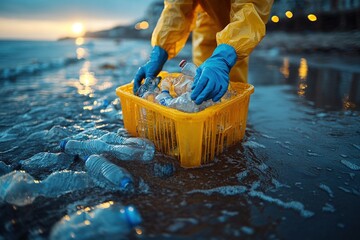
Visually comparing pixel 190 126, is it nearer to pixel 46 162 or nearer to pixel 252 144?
pixel 252 144

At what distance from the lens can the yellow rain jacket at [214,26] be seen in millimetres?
1958

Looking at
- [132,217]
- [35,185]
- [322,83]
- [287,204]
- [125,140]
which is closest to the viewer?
[132,217]

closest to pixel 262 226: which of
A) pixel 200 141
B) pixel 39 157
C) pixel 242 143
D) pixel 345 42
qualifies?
pixel 200 141

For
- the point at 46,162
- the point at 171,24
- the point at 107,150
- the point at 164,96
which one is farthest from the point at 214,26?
the point at 46,162

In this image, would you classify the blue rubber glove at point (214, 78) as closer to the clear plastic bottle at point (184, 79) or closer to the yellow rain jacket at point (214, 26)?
the yellow rain jacket at point (214, 26)

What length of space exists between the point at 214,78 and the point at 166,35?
3.42 feet

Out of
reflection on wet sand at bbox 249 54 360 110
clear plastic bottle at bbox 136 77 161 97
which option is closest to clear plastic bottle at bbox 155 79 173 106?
clear plastic bottle at bbox 136 77 161 97

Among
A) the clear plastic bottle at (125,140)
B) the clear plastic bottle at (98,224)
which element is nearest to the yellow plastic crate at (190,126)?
the clear plastic bottle at (125,140)

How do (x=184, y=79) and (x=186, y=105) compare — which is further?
(x=184, y=79)

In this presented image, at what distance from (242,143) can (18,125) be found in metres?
2.43

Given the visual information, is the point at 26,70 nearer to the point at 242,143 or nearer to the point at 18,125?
the point at 18,125

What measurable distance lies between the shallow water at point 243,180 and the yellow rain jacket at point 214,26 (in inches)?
34.3

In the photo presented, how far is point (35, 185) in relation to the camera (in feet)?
5.25

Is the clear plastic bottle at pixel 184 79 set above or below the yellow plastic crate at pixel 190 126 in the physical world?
above
